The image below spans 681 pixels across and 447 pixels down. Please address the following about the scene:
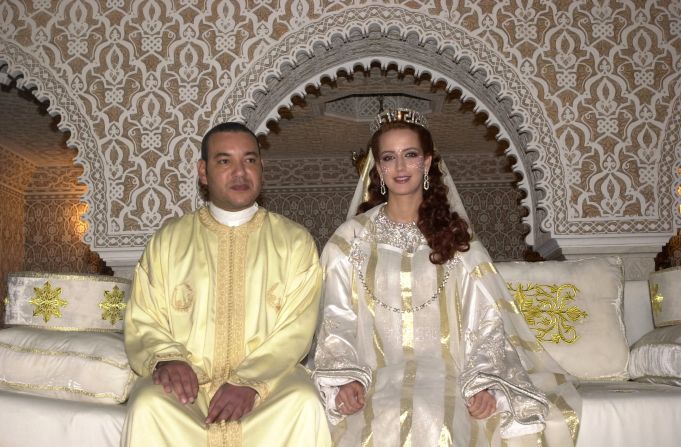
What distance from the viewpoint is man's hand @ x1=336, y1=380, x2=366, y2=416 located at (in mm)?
2737

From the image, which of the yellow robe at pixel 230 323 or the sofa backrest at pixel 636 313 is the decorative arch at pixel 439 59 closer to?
the sofa backrest at pixel 636 313

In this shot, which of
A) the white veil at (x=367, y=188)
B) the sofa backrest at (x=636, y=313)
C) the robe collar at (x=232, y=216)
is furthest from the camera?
the sofa backrest at (x=636, y=313)

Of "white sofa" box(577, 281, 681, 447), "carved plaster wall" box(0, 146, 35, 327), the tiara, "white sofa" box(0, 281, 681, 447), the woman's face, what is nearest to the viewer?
"white sofa" box(0, 281, 681, 447)

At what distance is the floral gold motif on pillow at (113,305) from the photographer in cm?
336

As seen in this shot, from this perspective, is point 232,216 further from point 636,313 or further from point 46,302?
point 636,313

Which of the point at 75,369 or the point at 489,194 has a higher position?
the point at 489,194

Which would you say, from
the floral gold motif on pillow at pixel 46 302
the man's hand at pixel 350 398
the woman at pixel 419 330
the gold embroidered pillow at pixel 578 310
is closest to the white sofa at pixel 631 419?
the woman at pixel 419 330

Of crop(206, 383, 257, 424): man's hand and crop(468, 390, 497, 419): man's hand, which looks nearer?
crop(206, 383, 257, 424): man's hand

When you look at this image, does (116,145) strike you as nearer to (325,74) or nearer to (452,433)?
(325,74)

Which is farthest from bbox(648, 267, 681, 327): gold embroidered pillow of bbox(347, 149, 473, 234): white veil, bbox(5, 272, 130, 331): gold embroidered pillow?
bbox(5, 272, 130, 331): gold embroidered pillow

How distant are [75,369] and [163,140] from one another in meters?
2.39

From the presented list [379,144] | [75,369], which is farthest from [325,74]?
[75,369]

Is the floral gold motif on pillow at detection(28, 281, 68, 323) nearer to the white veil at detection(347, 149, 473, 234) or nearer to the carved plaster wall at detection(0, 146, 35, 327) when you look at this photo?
the white veil at detection(347, 149, 473, 234)

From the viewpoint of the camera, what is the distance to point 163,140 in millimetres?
5031
